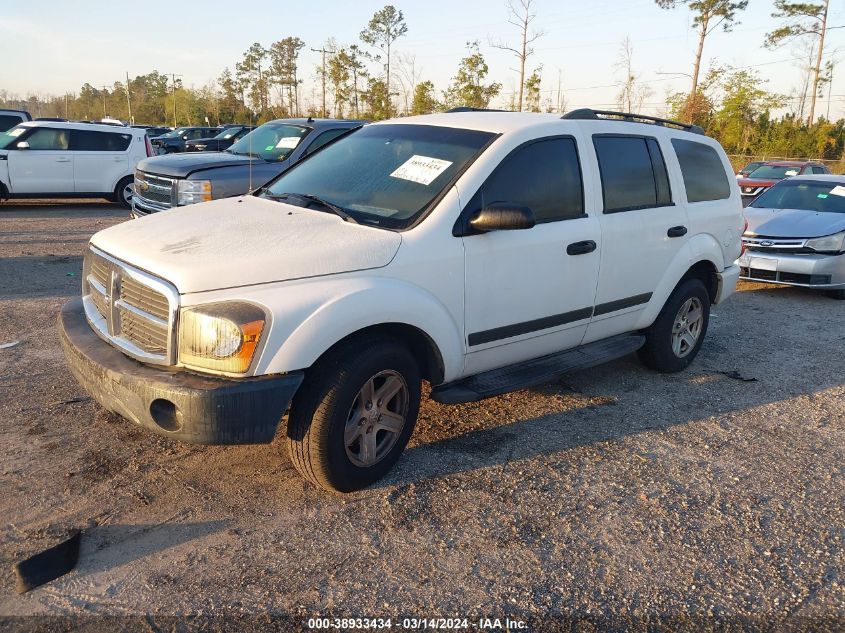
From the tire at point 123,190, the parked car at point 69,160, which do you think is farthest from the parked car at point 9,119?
the tire at point 123,190

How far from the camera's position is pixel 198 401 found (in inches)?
113

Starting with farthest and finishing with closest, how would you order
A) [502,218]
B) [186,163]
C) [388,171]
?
[186,163], [388,171], [502,218]

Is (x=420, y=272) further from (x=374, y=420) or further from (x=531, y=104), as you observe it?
(x=531, y=104)

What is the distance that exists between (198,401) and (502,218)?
1749mm

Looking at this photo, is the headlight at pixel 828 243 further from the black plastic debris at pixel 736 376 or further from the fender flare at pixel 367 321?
the fender flare at pixel 367 321

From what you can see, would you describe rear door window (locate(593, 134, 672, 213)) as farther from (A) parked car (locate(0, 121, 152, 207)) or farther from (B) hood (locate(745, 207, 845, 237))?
(A) parked car (locate(0, 121, 152, 207))

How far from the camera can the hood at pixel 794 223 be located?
8578 millimetres

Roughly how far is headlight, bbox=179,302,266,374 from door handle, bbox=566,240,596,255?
2041 millimetres

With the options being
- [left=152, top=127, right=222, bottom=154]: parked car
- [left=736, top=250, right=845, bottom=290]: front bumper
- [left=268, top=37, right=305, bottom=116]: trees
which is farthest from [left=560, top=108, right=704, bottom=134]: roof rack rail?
[left=268, top=37, right=305, bottom=116]: trees

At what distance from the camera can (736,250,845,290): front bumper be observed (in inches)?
329

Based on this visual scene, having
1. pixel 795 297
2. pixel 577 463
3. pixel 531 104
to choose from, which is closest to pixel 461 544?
pixel 577 463

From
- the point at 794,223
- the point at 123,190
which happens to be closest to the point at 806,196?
the point at 794,223

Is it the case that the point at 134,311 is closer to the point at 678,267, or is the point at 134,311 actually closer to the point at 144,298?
the point at 144,298

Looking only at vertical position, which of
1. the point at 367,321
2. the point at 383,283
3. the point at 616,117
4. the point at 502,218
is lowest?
the point at 367,321
